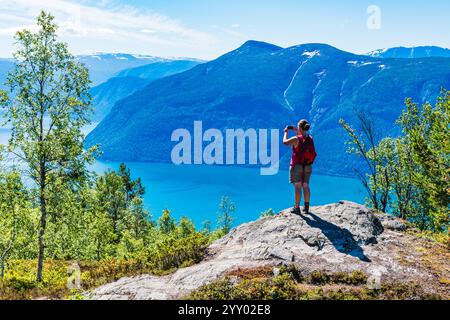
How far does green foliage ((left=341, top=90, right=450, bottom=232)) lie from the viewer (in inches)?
1089

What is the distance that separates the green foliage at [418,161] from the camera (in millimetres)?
27656

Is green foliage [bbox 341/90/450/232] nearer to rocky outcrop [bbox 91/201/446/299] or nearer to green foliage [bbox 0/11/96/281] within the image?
rocky outcrop [bbox 91/201/446/299]

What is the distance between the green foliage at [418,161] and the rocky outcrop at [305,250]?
746 centimetres

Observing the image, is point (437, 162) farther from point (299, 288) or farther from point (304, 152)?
point (299, 288)

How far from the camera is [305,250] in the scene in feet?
50.6

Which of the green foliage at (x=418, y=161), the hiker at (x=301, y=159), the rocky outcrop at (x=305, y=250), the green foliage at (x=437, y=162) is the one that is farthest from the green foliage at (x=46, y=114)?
the green foliage at (x=437, y=162)

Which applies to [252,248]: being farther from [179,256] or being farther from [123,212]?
[123,212]

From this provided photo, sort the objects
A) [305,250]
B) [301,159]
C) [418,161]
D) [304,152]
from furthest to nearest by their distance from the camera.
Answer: [418,161] → [301,159] → [304,152] → [305,250]

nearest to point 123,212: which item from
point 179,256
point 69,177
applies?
point 69,177

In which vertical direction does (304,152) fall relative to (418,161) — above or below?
above

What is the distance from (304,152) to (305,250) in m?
4.26

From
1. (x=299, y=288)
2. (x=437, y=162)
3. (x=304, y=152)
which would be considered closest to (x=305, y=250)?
(x=299, y=288)

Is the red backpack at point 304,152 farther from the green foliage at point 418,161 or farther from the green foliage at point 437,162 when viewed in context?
the green foliage at point 437,162
